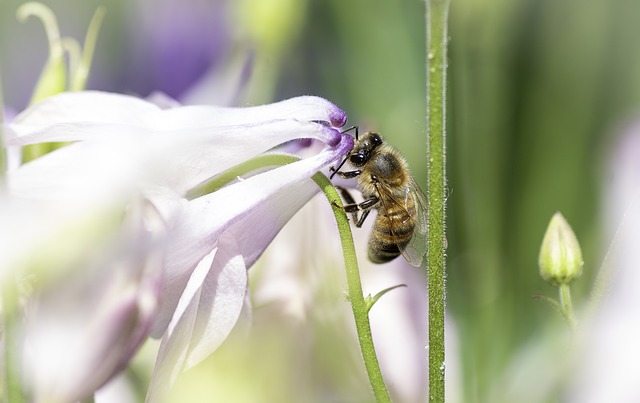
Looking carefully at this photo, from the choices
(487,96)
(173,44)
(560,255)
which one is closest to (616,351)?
(560,255)

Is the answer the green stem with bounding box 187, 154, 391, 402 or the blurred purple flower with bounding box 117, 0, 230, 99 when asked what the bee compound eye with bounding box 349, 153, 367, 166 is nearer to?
the green stem with bounding box 187, 154, 391, 402

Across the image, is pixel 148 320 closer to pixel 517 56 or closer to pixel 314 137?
pixel 314 137

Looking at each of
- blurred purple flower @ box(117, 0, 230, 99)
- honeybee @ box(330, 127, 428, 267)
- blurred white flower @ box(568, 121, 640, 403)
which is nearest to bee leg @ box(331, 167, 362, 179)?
honeybee @ box(330, 127, 428, 267)

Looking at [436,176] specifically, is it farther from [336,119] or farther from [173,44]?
[173,44]

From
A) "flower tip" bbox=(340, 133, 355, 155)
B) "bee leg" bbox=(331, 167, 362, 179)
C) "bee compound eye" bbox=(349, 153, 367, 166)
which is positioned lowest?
"bee leg" bbox=(331, 167, 362, 179)

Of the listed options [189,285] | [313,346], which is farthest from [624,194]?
[189,285]
